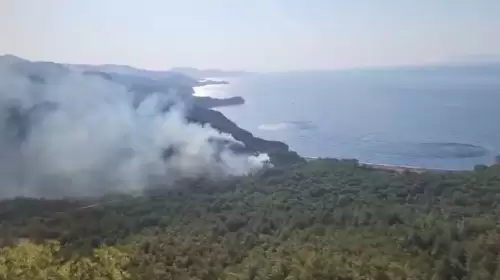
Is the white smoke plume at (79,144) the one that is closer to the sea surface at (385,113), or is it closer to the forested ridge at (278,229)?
the forested ridge at (278,229)

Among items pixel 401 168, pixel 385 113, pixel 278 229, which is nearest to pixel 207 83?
pixel 385 113

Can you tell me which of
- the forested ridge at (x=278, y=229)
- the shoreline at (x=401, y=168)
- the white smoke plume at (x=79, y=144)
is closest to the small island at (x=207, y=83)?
the white smoke plume at (x=79, y=144)

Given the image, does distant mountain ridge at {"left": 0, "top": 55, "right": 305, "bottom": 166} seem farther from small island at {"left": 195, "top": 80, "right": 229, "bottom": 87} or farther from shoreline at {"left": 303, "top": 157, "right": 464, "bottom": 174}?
shoreline at {"left": 303, "top": 157, "right": 464, "bottom": 174}

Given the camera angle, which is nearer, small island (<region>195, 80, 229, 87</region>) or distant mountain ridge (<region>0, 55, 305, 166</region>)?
distant mountain ridge (<region>0, 55, 305, 166</region>)

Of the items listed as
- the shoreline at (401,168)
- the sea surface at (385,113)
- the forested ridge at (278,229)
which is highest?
the sea surface at (385,113)

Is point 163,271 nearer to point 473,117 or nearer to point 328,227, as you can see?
point 328,227

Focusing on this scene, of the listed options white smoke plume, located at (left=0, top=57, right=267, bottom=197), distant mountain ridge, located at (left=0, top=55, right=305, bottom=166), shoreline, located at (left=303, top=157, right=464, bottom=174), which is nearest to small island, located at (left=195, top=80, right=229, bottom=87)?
distant mountain ridge, located at (left=0, top=55, right=305, bottom=166)
